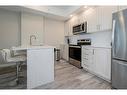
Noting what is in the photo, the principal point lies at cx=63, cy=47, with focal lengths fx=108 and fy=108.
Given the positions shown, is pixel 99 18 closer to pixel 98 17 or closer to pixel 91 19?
pixel 98 17

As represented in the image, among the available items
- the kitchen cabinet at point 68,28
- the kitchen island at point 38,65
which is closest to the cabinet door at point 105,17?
the kitchen island at point 38,65

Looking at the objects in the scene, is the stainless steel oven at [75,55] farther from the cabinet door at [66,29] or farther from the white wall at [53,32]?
the white wall at [53,32]

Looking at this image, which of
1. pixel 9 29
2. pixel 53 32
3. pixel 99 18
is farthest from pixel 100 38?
pixel 9 29

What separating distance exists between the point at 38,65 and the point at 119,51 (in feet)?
6.13

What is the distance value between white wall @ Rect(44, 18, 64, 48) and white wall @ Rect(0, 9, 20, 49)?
5.26ft

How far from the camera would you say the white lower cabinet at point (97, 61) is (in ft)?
9.41

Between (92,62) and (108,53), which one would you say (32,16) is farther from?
(108,53)

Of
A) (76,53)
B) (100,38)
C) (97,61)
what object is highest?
(100,38)

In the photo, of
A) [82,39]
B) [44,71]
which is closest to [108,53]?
[44,71]

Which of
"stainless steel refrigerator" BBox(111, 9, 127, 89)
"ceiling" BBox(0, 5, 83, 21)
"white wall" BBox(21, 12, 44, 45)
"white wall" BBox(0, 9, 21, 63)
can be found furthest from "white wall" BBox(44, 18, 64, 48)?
"stainless steel refrigerator" BBox(111, 9, 127, 89)

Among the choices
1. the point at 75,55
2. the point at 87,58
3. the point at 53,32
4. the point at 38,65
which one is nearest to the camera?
the point at 38,65

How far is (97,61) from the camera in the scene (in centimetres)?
331

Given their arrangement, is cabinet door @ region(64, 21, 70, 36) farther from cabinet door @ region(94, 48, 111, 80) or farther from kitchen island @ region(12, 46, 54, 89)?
kitchen island @ region(12, 46, 54, 89)
